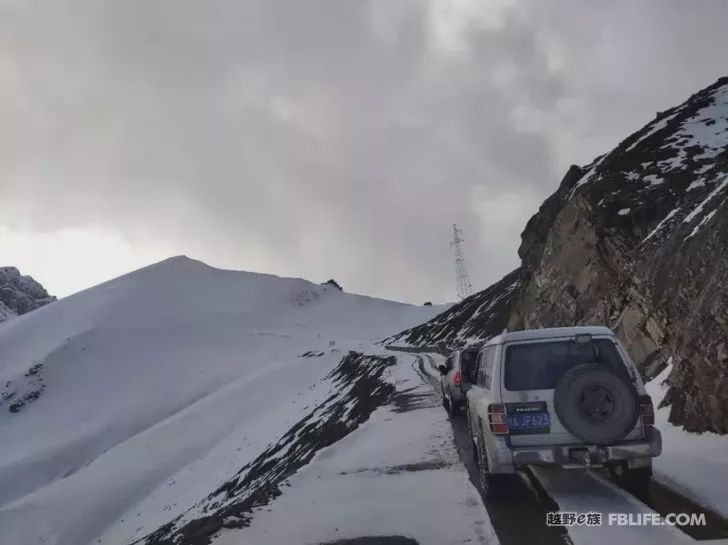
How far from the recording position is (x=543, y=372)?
724 cm

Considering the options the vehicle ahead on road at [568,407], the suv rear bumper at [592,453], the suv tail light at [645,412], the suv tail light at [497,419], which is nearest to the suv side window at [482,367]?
the vehicle ahead on road at [568,407]

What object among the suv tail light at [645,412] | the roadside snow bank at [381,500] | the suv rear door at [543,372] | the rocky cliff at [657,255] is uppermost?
the rocky cliff at [657,255]

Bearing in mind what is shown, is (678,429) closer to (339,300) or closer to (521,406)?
(521,406)

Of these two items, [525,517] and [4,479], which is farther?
[4,479]

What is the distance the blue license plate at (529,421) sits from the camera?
278 inches

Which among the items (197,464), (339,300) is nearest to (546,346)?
(197,464)

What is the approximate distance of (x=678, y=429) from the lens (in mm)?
11008

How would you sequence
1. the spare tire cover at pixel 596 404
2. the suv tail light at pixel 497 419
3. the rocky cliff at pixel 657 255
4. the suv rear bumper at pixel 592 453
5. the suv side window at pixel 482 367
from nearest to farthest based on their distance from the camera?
the spare tire cover at pixel 596 404 < the suv rear bumper at pixel 592 453 < the suv tail light at pixel 497 419 < the suv side window at pixel 482 367 < the rocky cliff at pixel 657 255

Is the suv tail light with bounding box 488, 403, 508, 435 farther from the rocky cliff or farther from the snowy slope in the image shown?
the snowy slope

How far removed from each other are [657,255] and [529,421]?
39.3 feet

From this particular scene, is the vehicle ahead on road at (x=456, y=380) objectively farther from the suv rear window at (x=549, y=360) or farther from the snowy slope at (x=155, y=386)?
the suv rear window at (x=549, y=360)

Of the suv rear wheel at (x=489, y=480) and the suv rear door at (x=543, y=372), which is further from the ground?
the suv rear door at (x=543, y=372)

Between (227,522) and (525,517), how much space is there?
13.0 feet

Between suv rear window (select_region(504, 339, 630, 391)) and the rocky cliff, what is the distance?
3.84 meters
